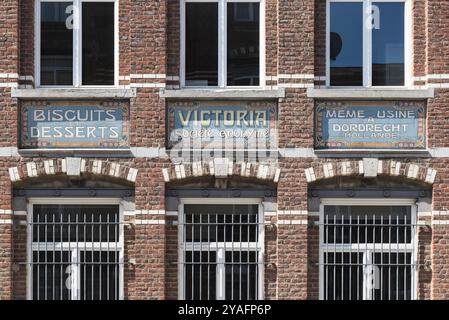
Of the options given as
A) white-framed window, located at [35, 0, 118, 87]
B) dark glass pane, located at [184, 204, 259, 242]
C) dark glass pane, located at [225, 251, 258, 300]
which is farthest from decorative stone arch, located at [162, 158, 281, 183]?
white-framed window, located at [35, 0, 118, 87]

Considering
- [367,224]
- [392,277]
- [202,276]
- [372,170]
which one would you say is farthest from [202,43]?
[392,277]

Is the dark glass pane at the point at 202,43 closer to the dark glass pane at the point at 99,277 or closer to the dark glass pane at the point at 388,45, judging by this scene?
the dark glass pane at the point at 388,45

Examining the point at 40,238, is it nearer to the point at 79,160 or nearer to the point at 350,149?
the point at 79,160

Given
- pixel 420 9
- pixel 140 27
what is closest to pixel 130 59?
pixel 140 27

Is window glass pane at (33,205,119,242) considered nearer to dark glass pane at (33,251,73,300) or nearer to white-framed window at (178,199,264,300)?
dark glass pane at (33,251,73,300)

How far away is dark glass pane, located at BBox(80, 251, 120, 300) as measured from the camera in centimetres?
2092

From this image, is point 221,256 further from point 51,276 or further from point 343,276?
point 51,276

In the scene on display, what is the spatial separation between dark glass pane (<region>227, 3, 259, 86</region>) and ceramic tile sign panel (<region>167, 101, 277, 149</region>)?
1.63 feet

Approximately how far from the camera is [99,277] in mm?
20938

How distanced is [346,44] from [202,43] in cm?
232

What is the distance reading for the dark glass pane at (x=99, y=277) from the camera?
20922 millimetres

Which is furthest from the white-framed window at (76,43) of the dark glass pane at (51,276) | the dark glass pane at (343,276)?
the dark glass pane at (343,276)

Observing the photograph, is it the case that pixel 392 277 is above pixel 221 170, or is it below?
below
